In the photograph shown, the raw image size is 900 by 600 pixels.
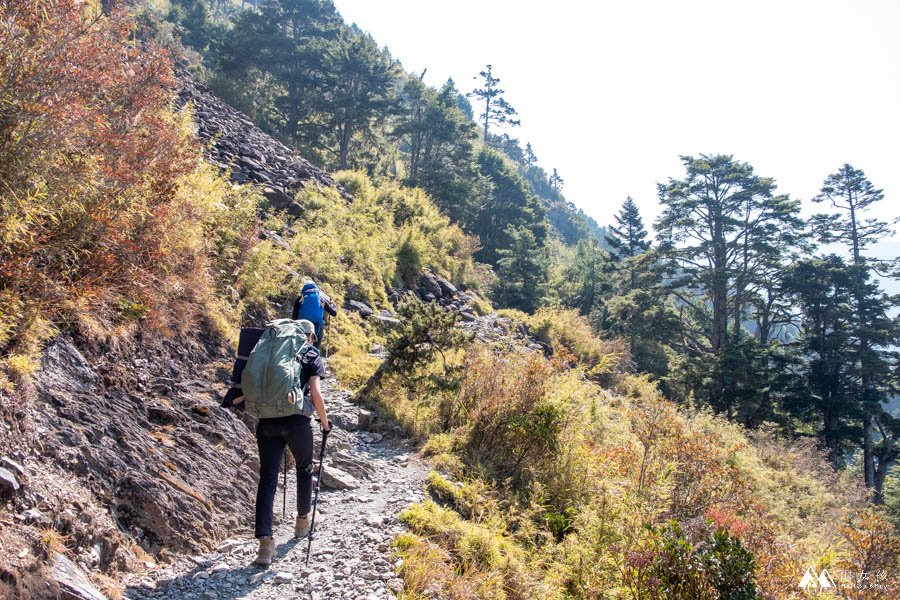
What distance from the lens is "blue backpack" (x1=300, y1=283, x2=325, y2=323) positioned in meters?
5.30

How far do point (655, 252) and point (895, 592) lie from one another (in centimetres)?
2513

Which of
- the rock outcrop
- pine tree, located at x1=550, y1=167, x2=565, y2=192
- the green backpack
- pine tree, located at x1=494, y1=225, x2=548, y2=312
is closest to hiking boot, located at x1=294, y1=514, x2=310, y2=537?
the green backpack

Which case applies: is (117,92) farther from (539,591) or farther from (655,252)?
(655,252)

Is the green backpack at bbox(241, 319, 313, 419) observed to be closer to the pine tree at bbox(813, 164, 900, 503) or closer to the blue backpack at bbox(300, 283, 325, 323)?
the blue backpack at bbox(300, 283, 325, 323)

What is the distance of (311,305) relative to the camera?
5344mm

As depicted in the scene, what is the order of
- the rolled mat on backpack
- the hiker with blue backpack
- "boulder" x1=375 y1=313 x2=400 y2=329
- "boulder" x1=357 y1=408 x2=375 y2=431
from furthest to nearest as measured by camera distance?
"boulder" x1=375 y1=313 x2=400 y2=329 → "boulder" x1=357 y1=408 x2=375 y2=431 → the hiker with blue backpack → the rolled mat on backpack

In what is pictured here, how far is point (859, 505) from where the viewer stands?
11.7 metres

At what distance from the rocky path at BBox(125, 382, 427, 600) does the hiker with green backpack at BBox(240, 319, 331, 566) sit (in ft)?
0.81

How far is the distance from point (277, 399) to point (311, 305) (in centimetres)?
196

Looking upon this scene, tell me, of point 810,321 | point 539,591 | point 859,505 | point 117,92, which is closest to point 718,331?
point 810,321

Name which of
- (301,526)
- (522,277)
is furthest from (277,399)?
(522,277)

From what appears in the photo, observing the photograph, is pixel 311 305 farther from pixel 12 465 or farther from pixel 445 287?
pixel 445 287

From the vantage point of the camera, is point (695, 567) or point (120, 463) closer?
point (695, 567)

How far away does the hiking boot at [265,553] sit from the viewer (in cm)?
362
